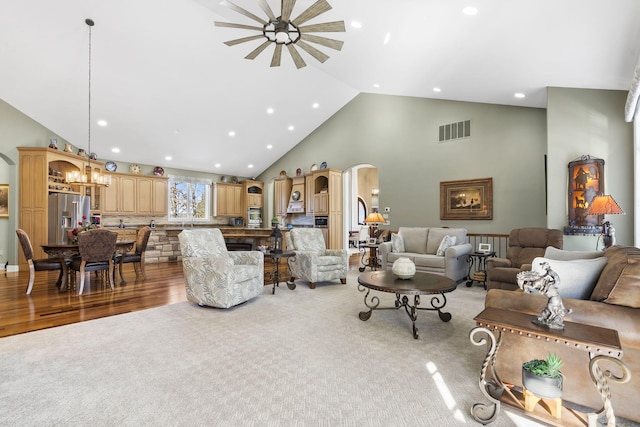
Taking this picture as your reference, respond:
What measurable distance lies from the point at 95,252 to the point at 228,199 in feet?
19.8

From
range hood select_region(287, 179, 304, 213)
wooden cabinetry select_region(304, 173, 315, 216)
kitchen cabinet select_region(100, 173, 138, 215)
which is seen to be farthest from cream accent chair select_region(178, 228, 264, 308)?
kitchen cabinet select_region(100, 173, 138, 215)

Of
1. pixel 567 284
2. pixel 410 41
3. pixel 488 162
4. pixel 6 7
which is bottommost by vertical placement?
pixel 567 284

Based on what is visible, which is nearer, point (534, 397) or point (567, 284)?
point (534, 397)

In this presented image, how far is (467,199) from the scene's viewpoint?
6461mm

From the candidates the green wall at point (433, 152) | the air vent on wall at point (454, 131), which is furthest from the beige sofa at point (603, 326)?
the air vent on wall at point (454, 131)

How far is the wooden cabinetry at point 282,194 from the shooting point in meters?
10.1

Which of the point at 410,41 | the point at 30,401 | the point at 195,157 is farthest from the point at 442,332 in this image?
the point at 195,157

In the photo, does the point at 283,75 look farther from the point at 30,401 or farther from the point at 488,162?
the point at 30,401

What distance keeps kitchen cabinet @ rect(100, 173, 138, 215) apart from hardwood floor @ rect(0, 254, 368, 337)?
2.50 meters

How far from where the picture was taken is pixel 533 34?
3402mm

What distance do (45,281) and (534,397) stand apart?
7119 mm

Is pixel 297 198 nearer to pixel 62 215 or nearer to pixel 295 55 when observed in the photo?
pixel 62 215

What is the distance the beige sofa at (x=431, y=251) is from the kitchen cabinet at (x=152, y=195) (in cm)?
659

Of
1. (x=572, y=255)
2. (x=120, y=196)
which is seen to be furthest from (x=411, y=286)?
(x=120, y=196)
